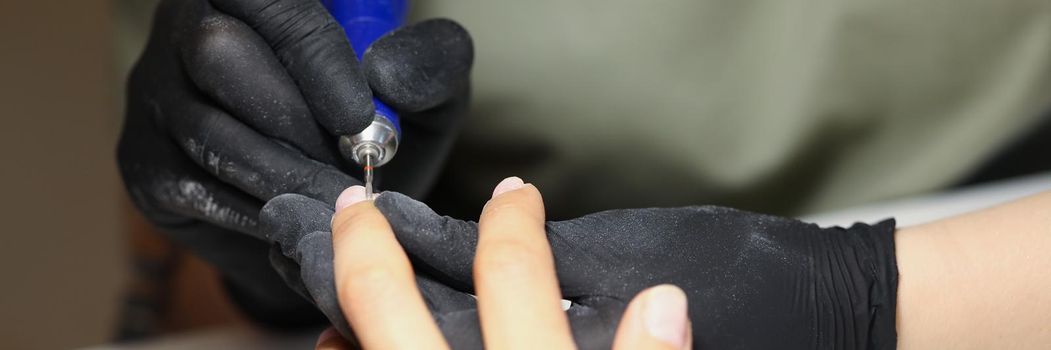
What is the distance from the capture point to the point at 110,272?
1731mm

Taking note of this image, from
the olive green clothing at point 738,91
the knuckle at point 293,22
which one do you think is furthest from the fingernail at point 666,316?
the olive green clothing at point 738,91

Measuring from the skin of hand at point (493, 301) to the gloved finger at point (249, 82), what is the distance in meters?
0.18

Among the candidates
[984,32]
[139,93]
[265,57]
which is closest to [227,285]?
[139,93]

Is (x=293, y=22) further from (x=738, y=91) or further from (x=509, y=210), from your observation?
(x=738, y=91)

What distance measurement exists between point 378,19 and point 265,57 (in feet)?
0.30

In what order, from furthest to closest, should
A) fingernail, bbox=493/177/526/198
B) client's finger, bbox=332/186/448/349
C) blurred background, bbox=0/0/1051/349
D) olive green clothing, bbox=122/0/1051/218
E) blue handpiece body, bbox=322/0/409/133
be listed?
blurred background, bbox=0/0/1051/349, olive green clothing, bbox=122/0/1051/218, blue handpiece body, bbox=322/0/409/133, fingernail, bbox=493/177/526/198, client's finger, bbox=332/186/448/349

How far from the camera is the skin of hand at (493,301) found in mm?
449

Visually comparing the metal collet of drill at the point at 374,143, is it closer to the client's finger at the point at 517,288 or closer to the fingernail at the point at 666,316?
the client's finger at the point at 517,288

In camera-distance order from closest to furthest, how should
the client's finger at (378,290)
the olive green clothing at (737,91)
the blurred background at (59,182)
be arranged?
the client's finger at (378,290), the olive green clothing at (737,91), the blurred background at (59,182)

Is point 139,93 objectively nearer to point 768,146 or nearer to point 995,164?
point 768,146

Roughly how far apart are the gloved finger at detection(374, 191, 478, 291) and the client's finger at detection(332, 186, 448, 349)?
0.01 m

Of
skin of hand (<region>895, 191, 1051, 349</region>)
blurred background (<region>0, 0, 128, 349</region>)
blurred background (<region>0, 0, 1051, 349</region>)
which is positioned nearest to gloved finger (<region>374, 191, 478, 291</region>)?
skin of hand (<region>895, 191, 1051, 349</region>)

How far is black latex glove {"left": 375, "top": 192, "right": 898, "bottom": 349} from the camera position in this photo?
507 mm

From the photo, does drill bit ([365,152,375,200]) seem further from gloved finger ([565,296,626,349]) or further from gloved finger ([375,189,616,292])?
gloved finger ([565,296,626,349])
